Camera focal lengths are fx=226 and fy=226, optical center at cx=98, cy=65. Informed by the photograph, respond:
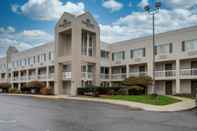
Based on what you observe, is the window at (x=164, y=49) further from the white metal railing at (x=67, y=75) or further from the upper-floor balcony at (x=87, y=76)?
the white metal railing at (x=67, y=75)

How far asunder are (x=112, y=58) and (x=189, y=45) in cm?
1485

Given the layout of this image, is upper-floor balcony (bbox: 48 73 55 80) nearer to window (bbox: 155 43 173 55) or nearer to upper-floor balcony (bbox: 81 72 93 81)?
upper-floor balcony (bbox: 81 72 93 81)

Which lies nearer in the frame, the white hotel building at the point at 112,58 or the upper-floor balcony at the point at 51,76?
the white hotel building at the point at 112,58

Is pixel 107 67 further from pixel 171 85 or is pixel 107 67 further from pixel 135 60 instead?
pixel 171 85

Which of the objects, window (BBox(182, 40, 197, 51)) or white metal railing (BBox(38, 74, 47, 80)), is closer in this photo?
window (BBox(182, 40, 197, 51))

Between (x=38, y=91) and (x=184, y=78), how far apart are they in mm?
24333

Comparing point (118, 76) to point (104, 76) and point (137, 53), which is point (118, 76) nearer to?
point (104, 76)

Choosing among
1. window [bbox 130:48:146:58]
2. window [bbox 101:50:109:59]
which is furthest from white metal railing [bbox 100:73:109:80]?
window [bbox 130:48:146:58]

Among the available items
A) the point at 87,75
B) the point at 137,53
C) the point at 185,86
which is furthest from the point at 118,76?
the point at 185,86

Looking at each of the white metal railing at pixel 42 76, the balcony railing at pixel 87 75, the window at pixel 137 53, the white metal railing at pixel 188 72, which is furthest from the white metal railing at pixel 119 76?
the white metal railing at pixel 42 76

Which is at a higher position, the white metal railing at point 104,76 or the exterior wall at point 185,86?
the white metal railing at point 104,76

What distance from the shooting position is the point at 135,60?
38.0 meters

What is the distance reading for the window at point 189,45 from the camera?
31.3 metres

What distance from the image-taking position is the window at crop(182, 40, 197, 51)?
31294mm
